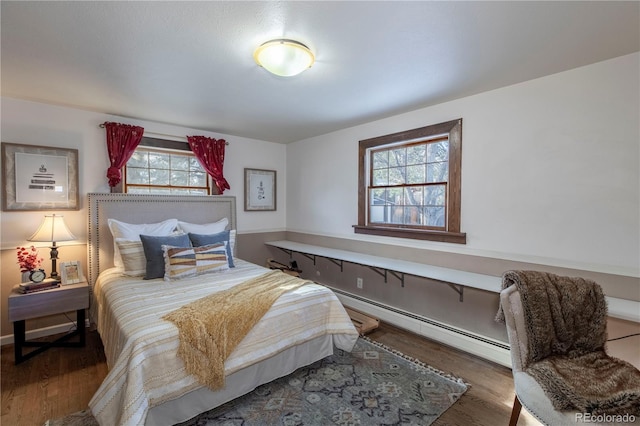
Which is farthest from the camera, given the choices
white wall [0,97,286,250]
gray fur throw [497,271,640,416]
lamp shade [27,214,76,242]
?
white wall [0,97,286,250]

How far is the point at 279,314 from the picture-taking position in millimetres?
2133

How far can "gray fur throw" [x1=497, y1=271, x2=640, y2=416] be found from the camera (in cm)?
147

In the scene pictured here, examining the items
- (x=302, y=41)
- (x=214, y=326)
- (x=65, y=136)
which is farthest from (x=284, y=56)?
(x=65, y=136)

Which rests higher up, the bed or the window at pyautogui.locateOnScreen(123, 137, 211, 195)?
the window at pyautogui.locateOnScreen(123, 137, 211, 195)

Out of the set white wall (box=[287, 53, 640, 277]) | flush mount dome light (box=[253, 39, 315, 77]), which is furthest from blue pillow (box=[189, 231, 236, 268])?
white wall (box=[287, 53, 640, 277])

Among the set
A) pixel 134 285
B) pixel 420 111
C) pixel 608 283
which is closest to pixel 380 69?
pixel 420 111

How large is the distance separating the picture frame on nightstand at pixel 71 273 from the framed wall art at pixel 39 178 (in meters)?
0.59

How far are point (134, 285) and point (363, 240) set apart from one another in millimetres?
2413

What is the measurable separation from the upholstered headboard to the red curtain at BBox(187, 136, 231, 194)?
0.23 metres

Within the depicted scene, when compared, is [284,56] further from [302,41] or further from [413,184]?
[413,184]

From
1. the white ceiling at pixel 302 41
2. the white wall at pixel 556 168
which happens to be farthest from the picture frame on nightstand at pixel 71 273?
the white wall at pixel 556 168

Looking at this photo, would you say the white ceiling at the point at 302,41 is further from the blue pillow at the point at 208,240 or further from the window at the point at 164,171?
the blue pillow at the point at 208,240

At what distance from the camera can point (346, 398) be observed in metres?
2.04

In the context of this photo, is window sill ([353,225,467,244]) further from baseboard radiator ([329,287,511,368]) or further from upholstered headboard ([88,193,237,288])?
upholstered headboard ([88,193,237,288])
